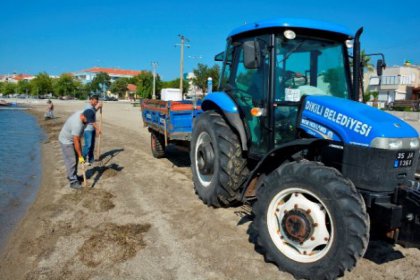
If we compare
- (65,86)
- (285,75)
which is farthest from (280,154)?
(65,86)

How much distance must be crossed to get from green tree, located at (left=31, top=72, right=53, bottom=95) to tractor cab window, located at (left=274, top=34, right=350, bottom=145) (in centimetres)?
11042

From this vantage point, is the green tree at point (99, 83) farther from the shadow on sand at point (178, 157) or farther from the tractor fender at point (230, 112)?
the tractor fender at point (230, 112)

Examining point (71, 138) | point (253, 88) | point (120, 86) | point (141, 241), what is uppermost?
point (120, 86)

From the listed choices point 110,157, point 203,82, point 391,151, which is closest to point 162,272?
point 391,151

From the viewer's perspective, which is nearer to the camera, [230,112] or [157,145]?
[230,112]

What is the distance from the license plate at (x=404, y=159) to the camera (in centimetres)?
325

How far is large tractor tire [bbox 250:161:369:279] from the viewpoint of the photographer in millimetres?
3006

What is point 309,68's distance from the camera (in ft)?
14.4

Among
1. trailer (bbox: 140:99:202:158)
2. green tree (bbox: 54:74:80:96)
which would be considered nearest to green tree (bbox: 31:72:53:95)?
green tree (bbox: 54:74:80:96)

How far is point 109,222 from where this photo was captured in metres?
5.00

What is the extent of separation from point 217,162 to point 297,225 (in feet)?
5.75

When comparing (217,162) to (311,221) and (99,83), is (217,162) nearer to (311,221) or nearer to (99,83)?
(311,221)

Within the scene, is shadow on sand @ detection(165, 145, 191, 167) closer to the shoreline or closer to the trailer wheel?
the trailer wheel

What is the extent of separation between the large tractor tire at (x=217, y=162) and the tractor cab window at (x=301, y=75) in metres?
0.75
